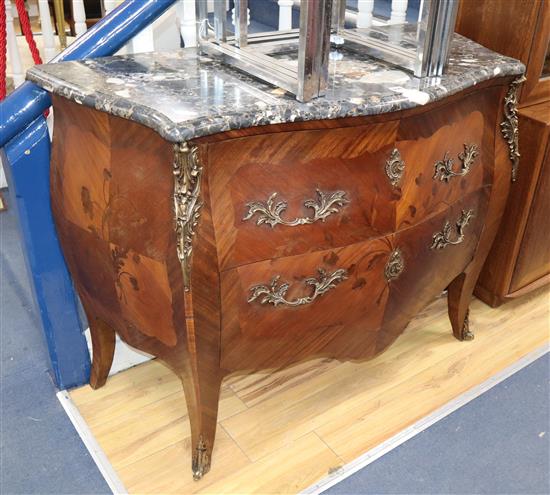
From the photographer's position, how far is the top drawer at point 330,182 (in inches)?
43.9

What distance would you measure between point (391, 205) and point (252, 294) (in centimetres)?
34

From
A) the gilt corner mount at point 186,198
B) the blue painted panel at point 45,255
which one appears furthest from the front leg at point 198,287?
the blue painted panel at point 45,255

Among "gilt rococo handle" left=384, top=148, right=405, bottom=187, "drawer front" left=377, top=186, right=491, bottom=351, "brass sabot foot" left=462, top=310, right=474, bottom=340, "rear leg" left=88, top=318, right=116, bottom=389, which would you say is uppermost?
"gilt rococo handle" left=384, top=148, right=405, bottom=187

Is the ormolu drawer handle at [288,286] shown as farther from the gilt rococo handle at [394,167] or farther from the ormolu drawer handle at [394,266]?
the gilt rococo handle at [394,167]

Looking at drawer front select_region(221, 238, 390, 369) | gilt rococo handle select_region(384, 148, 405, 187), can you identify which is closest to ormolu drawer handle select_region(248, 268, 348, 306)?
drawer front select_region(221, 238, 390, 369)

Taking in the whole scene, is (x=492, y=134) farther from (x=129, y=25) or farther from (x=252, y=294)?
(x=129, y=25)

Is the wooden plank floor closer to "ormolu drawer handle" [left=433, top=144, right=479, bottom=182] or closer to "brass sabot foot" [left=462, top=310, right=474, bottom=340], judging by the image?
"brass sabot foot" [left=462, top=310, right=474, bottom=340]

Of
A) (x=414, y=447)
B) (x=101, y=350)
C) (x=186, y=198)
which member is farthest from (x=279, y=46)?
(x=414, y=447)

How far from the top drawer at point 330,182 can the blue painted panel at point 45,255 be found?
524mm

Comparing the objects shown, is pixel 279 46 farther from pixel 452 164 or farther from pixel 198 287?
pixel 198 287

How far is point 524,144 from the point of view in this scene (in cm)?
175

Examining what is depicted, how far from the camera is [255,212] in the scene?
1.14 meters

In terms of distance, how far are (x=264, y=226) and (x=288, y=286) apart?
0.49 feet

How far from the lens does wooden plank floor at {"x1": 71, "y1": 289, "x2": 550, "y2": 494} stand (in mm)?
1484
